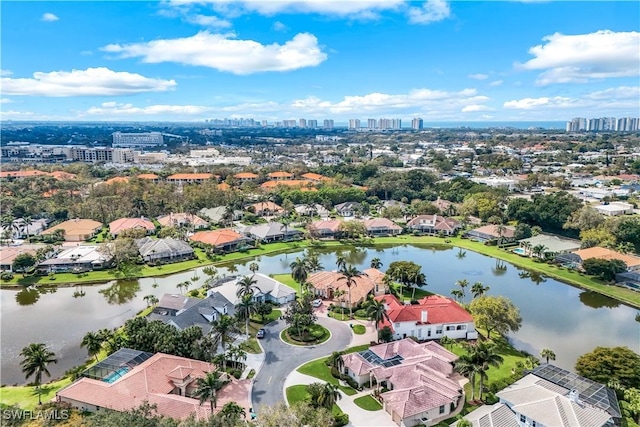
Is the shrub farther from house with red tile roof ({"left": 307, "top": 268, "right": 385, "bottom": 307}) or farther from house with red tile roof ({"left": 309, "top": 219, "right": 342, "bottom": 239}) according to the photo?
house with red tile roof ({"left": 309, "top": 219, "right": 342, "bottom": 239})

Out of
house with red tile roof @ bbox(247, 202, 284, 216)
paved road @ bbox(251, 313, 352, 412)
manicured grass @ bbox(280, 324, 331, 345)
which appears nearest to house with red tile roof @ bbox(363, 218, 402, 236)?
house with red tile roof @ bbox(247, 202, 284, 216)

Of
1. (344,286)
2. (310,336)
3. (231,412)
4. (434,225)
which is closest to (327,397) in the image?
(231,412)

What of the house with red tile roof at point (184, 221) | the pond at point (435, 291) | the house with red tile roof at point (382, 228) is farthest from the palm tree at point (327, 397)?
the house with red tile roof at point (184, 221)

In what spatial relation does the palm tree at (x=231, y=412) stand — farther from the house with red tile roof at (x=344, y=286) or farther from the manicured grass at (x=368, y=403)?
the house with red tile roof at (x=344, y=286)

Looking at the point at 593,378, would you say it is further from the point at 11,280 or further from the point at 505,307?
the point at 11,280

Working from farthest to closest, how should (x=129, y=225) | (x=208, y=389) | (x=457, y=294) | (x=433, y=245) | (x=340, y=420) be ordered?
(x=129, y=225)
(x=433, y=245)
(x=457, y=294)
(x=340, y=420)
(x=208, y=389)

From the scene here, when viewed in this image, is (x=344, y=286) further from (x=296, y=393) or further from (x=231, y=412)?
(x=231, y=412)

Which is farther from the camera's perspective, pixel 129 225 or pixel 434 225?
pixel 434 225

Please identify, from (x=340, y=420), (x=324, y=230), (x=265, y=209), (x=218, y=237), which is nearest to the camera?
(x=340, y=420)

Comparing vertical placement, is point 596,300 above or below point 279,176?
below
